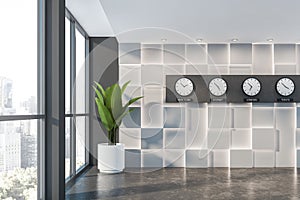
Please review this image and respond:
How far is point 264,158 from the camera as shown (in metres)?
7.07

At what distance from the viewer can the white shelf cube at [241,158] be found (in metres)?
7.03

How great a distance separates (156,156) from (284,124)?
241 cm

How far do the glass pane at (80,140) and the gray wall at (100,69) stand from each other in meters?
0.29

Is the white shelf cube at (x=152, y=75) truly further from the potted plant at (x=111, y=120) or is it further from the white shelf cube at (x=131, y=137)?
the white shelf cube at (x=131, y=137)

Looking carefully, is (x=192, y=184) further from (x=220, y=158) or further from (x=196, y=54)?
(x=196, y=54)

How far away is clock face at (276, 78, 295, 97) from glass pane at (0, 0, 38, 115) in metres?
4.69

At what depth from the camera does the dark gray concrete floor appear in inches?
181

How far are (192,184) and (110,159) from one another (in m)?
1.60

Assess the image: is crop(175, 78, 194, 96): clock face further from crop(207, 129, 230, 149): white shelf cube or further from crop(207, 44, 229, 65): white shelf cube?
crop(207, 129, 230, 149): white shelf cube

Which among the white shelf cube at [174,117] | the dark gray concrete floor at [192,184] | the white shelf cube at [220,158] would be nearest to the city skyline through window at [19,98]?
the dark gray concrete floor at [192,184]

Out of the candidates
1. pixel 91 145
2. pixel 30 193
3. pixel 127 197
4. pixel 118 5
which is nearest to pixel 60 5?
pixel 118 5

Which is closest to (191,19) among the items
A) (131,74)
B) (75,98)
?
(131,74)

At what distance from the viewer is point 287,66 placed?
23.2ft

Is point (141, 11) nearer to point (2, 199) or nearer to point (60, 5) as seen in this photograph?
point (60, 5)
